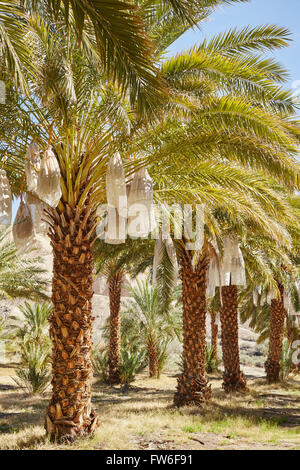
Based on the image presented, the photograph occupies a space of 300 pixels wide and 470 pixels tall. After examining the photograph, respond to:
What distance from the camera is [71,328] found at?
6.97 meters

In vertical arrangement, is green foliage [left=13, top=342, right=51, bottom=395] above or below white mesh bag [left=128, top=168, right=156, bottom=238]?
below

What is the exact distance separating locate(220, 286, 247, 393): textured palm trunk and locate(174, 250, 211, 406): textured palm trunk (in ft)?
12.2

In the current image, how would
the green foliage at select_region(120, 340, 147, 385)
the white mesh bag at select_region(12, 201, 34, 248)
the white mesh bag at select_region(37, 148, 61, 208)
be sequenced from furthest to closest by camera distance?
the green foliage at select_region(120, 340, 147, 385) → the white mesh bag at select_region(12, 201, 34, 248) → the white mesh bag at select_region(37, 148, 61, 208)

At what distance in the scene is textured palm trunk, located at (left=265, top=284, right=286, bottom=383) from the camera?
17.9 m

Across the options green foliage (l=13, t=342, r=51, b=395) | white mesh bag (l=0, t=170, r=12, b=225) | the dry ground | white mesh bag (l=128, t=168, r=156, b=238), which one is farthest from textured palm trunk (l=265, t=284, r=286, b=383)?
white mesh bag (l=0, t=170, r=12, b=225)

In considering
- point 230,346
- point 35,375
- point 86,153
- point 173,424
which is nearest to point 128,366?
point 35,375

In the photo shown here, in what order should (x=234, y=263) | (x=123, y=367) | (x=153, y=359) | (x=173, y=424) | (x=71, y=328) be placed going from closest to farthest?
1. (x=71, y=328)
2. (x=173, y=424)
3. (x=234, y=263)
4. (x=123, y=367)
5. (x=153, y=359)

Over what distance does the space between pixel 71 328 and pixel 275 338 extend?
12.9m

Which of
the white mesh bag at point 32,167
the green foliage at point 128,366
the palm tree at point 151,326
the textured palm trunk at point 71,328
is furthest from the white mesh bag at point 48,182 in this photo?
the palm tree at point 151,326

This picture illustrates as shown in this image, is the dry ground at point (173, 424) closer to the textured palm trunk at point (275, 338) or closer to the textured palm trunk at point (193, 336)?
the textured palm trunk at point (193, 336)

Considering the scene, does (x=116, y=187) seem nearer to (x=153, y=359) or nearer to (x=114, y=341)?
(x=114, y=341)

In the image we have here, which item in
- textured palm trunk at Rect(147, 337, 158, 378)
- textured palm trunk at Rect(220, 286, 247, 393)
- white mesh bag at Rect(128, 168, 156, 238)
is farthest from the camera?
textured palm trunk at Rect(147, 337, 158, 378)

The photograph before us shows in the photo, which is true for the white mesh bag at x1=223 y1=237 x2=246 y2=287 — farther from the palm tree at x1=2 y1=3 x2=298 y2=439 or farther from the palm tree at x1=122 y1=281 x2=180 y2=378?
the palm tree at x1=122 y1=281 x2=180 y2=378
